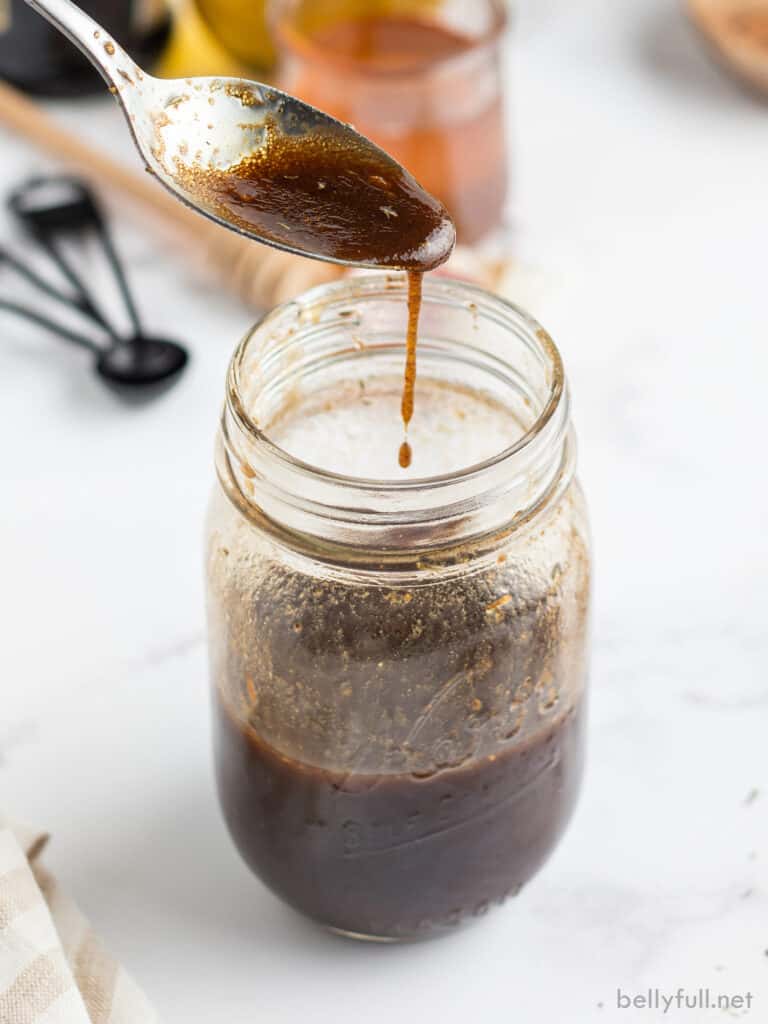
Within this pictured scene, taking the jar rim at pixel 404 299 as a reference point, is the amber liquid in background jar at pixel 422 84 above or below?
below

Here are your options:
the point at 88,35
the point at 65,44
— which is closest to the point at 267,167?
the point at 88,35

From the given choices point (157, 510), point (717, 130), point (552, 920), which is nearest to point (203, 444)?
point (157, 510)

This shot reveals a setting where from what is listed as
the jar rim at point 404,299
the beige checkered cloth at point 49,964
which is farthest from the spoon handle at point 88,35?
the beige checkered cloth at point 49,964

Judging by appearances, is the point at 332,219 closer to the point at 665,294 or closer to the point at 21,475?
the point at 21,475

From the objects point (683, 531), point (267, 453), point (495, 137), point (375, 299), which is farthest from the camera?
point (495, 137)

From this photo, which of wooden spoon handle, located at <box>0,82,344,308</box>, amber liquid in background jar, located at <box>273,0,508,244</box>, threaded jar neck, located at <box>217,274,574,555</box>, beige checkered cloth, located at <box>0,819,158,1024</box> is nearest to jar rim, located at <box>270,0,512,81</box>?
amber liquid in background jar, located at <box>273,0,508,244</box>

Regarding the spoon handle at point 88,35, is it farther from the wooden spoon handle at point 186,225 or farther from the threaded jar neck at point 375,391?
the wooden spoon handle at point 186,225
